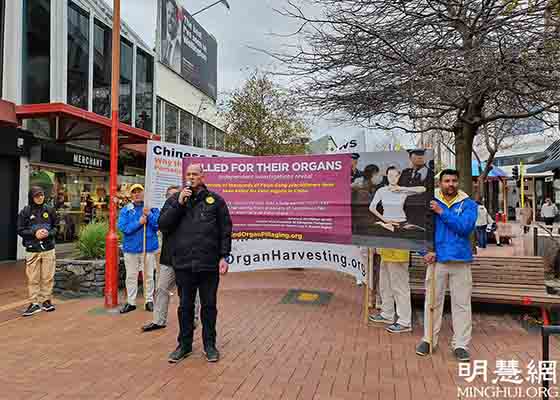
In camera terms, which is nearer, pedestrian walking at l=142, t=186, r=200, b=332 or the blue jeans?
pedestrian walking at l=142, t=186, r=200, b=332

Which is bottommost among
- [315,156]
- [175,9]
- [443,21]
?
[315,156]

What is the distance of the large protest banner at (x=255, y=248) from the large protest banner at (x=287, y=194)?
46cm

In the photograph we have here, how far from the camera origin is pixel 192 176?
169 inches

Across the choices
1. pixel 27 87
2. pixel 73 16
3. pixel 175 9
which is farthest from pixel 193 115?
pixel 27 87

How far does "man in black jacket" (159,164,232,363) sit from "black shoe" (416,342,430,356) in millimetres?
2195

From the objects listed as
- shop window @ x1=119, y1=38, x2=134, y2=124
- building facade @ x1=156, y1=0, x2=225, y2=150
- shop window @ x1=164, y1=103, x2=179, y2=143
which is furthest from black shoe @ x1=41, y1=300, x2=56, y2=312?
shop window @ x1=164, y1=103, x2=179, y2=143

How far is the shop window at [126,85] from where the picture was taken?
14.6 meters

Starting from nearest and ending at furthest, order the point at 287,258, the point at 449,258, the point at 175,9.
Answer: the point at 449,258 → the point at 287,258 → the point at 175,9

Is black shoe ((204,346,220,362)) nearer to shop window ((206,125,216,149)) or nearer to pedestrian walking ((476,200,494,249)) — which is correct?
pedestrian walking ((476,200,494,249))

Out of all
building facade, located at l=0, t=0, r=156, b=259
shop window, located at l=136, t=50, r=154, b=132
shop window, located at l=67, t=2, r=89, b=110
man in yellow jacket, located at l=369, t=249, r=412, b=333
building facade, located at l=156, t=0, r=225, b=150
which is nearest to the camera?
man in yellow jacket, located at l=369, t=249, r=412, b=333

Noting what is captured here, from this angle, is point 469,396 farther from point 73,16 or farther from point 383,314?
point 73,16

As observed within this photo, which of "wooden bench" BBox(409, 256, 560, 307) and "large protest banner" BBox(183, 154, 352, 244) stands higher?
"large protest banner" BBox(183, 154, 352, 244)

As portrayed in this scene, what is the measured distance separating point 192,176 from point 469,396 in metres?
3.36

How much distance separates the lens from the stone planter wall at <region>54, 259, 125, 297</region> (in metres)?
7.14
